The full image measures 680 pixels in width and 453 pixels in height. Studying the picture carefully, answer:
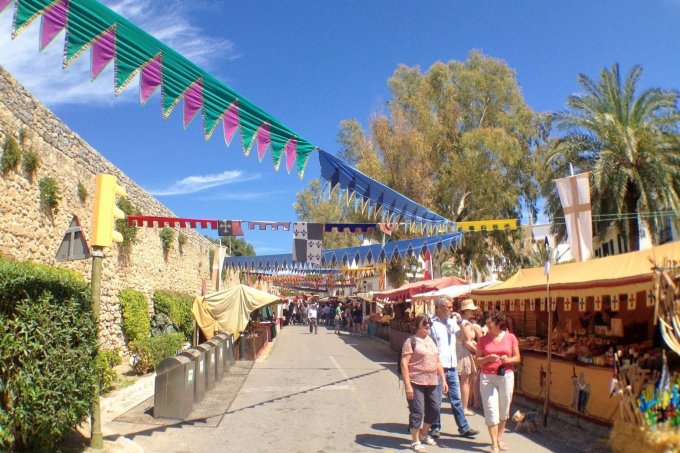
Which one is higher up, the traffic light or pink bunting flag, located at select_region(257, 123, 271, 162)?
pink bunting flag, located at select_region(257, 123, 271, 162)

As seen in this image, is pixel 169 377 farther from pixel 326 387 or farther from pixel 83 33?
pixel 83 33

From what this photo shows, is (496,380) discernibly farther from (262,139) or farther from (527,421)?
(262,139)

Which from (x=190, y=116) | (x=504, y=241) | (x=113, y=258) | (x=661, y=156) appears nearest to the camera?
(x=190, y=116)

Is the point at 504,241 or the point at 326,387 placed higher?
the point at 504,241

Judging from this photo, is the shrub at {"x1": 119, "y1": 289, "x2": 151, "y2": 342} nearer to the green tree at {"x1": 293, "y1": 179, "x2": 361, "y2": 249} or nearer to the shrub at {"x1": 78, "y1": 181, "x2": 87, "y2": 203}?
the shrub at {"x1": 78, "y1": 181, "x2": 87, "y2": 203}

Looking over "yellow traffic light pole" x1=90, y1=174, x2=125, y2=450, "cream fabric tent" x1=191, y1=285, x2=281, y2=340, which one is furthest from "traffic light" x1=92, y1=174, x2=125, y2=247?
"cream fabric tent" x1=191, y1=285, x2=281, y2=340

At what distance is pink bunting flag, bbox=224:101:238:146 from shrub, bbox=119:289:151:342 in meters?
11.1

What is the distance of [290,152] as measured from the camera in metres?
8.78

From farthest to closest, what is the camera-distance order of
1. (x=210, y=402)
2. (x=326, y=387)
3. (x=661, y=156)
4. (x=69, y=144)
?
(x=661, y=156), (x=69, y=144), (x=326, y=387), (x=210, y=402)

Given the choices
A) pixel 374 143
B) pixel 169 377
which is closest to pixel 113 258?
pixel 169 377

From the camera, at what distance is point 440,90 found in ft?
107

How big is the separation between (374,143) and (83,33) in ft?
86.9

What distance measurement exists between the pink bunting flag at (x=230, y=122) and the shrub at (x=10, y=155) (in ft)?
18.7

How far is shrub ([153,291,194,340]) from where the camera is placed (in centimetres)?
2045
